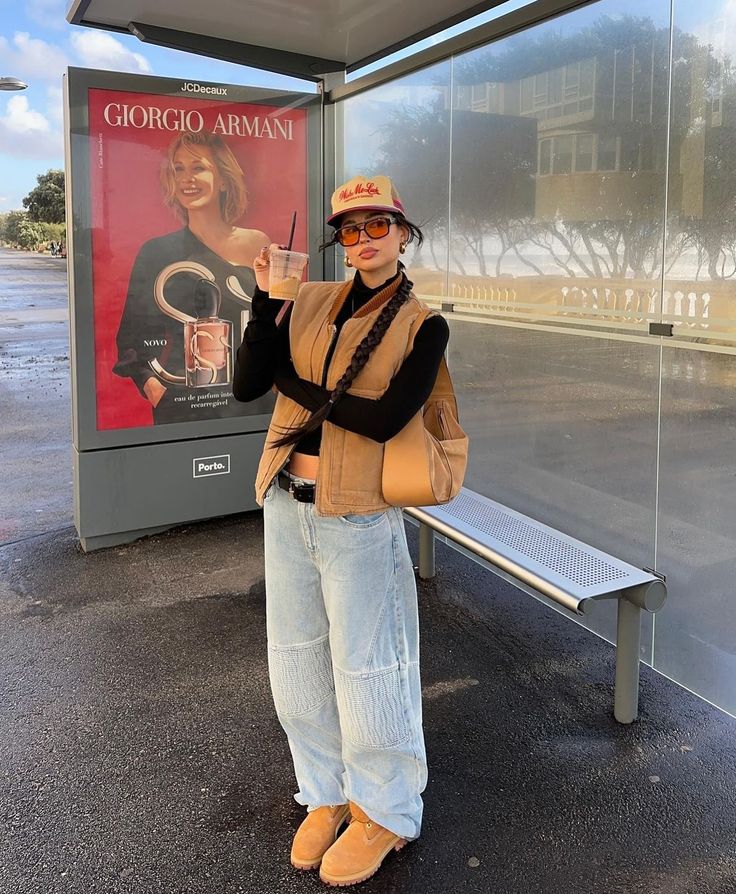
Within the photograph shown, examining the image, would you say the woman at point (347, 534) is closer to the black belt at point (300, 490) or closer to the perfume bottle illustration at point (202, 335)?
the black belt at point (300, 490)

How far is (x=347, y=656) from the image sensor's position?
6.95 ft

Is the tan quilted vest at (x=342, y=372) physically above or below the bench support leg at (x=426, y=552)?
above

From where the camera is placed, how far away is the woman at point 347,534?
197cm

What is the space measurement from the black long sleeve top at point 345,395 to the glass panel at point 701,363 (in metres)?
1.39

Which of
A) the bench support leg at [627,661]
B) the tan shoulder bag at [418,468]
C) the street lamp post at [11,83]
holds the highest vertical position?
the street lamp post at [11,83]

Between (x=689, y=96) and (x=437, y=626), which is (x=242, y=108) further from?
(x=437, y=626)

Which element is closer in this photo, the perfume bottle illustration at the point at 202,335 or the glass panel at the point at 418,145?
the glass panel at the point at 418,145

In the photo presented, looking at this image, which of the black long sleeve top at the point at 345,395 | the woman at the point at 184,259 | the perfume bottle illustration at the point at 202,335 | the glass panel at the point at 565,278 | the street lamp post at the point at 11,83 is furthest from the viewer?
the street lamp post at the point at 11,83

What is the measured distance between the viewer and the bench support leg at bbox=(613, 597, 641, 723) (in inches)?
115

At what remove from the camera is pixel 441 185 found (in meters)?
4.41

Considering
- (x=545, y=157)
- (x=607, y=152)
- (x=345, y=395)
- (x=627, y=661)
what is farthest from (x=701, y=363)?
(x=345, y=395)

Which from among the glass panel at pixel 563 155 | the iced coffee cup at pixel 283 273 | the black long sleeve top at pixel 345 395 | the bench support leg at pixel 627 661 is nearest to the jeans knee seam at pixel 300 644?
the black long sleeve top at pixel 345 395

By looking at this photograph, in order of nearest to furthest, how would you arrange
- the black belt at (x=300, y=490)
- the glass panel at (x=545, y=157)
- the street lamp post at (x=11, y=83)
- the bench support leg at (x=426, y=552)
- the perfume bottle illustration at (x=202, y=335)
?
1. the black belt at (x=300, y=490)
2. the glass panel at (x=545, y=157)
3. the bench support leg at (x=426, y=552)
4. the perfume bottle illustration at (x=202, y=335)
5. the street lamp post at (x=11, y=83)

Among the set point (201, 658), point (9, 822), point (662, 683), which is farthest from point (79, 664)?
point (662, 683)
